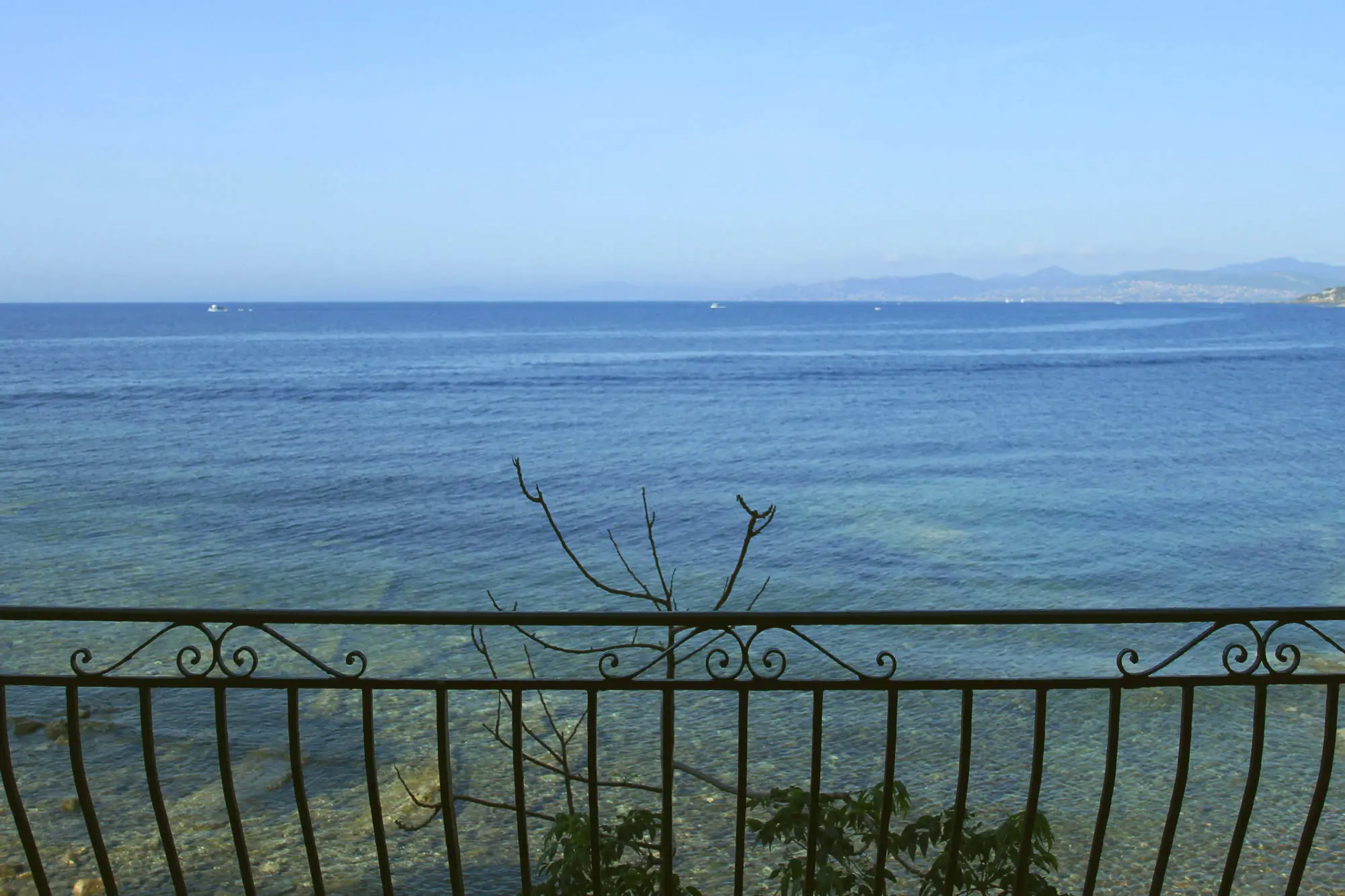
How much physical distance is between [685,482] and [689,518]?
4231 mm

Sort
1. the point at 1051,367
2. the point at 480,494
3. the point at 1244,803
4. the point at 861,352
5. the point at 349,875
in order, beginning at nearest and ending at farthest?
the point at 1244,803 < the point at 349,875 < the point at 480,494 < the point at 1051,367 < the point at 861,352

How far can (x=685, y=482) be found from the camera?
23641mm

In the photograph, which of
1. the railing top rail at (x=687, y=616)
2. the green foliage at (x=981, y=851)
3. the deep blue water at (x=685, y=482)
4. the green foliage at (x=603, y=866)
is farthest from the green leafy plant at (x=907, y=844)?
the deep blue water at (x=685, y=482)

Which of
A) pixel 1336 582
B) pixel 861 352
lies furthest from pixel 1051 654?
pixel 861 352

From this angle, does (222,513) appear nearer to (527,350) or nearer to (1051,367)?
(1051,367)

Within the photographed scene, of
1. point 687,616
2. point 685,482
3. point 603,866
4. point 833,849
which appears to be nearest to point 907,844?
point 833,849

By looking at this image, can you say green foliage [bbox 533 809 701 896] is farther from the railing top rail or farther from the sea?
the sea

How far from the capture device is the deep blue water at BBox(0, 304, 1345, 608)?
48.1 feet

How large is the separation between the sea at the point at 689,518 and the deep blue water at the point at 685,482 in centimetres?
10

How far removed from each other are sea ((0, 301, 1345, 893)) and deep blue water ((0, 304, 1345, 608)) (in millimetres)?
99

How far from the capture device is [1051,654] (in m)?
10.9

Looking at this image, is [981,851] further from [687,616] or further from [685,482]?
[685,482]

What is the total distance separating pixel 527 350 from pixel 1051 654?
225 feet

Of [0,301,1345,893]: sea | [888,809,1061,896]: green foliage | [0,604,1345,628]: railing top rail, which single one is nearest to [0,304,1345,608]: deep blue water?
[0,301,1345,893]: sea
